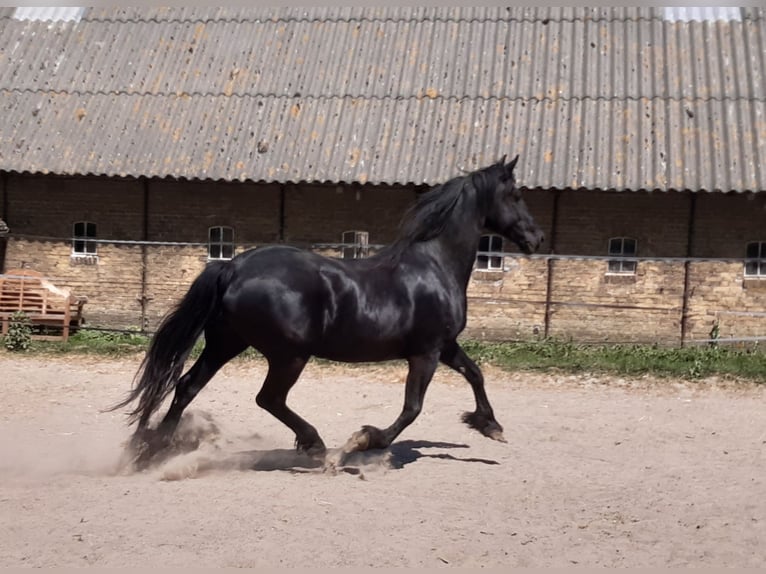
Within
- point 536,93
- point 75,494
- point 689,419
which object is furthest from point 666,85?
point 75,494

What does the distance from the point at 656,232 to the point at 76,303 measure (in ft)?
30.4

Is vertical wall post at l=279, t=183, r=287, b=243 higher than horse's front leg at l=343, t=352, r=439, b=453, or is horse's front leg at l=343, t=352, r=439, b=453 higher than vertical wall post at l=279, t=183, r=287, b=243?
vertical wall post at l=279, t=183, r=287, b=243

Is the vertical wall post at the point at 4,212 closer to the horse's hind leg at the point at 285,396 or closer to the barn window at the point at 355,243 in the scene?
the barn window at the point at 355,243

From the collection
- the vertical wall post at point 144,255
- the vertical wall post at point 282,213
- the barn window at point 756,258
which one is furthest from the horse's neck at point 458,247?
the vertical wall post at point 144,255

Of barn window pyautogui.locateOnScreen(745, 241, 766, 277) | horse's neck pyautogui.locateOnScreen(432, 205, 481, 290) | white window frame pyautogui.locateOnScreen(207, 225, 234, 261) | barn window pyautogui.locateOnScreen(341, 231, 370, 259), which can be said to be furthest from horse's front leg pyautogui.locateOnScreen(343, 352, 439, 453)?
barn window pyautogui.locateOnScreen(745, 241, 766, 277)

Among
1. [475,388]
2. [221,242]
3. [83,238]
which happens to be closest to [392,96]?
[221,242]

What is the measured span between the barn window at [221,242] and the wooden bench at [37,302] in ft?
7.97

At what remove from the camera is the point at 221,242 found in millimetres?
15141

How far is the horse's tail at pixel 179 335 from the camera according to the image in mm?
6457

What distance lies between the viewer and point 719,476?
673cm

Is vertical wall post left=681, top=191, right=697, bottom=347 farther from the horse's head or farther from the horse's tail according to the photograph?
the horse's tail

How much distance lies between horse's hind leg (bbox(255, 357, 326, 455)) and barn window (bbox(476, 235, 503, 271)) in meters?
7.95

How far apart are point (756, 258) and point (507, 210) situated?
817 cm

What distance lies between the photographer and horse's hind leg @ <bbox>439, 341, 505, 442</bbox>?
7.21 meters
